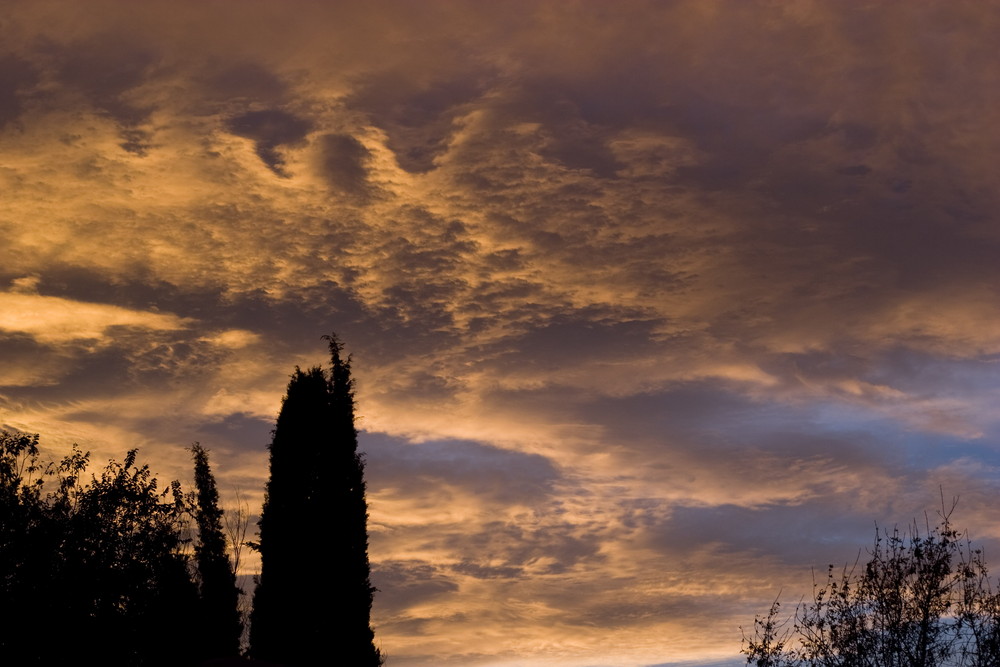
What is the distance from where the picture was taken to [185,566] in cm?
3547

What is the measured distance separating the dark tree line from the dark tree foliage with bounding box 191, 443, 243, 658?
0.07m

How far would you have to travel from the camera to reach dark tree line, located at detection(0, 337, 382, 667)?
2834 cm

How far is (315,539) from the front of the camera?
34.5m

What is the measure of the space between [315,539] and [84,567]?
7.86 m

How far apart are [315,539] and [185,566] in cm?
508

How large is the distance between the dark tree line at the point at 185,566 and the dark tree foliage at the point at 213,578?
0.07m

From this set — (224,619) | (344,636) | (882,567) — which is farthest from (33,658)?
(882,567)

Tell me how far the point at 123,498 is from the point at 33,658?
18.2 feet

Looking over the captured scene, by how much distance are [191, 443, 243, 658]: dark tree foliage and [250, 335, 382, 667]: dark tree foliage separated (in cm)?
525

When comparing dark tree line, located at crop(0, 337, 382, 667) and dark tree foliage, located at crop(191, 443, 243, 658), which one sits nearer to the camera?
dark tree line, located at crop(0, 337, 382, 667)

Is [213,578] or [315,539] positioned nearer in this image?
[315,539]

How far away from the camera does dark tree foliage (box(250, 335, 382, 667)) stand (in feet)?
108

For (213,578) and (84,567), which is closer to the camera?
(84,567)

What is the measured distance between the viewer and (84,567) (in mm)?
29188
